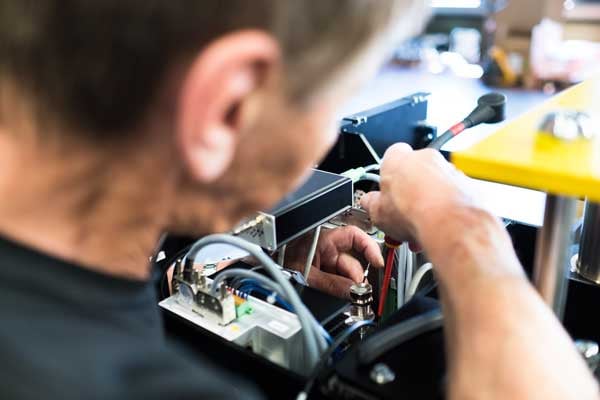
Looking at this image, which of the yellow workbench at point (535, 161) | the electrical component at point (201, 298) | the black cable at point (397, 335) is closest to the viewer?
the yellow workbench at point (535, 161)

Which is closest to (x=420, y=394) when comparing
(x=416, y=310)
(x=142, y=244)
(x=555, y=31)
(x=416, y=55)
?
(x=416, y=310)

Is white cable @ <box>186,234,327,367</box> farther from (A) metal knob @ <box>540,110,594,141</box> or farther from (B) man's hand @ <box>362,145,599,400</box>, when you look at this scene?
(A) metal knob @ <box>540,110,594,141</box>

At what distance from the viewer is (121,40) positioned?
0.96 feet

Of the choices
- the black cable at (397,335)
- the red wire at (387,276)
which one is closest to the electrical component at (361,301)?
the red wire at (387,276)

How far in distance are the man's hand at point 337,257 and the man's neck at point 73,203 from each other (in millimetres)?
426

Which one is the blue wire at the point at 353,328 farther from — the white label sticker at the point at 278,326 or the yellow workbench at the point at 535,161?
the yellow workbench at the point at 535,161

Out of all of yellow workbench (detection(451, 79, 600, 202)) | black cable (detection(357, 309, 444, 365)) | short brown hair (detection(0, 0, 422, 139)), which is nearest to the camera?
short brown hair (detection(0, 0, 422, 139))

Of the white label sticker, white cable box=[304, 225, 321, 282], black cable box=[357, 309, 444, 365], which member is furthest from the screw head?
white cable box=[304, 225, 321, 282]

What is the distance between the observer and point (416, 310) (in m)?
0.59

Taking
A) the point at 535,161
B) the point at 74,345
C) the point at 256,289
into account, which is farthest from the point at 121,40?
the point at 256,289

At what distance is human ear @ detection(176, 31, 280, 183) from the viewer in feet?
0.99

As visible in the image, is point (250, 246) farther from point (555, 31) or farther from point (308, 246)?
point (555, 31)

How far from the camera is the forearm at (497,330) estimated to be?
16.4 inches

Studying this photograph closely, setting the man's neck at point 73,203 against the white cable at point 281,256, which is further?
the white cable at point 281,256
